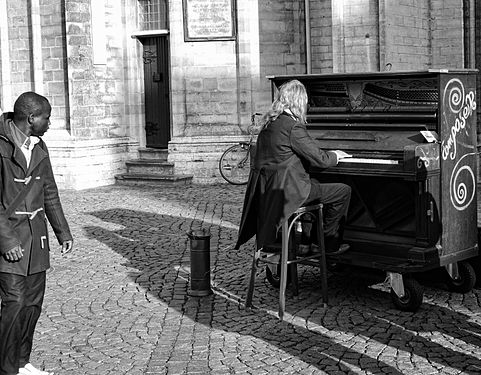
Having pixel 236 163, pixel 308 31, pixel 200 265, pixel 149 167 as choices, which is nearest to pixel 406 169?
pixel 200 265

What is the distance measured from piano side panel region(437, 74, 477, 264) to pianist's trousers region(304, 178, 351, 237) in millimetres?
811

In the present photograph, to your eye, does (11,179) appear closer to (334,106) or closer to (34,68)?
(334,106)

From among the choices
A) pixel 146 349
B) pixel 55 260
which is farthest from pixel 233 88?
pixel 146 349

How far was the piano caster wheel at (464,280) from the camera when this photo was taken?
8094 millimetres

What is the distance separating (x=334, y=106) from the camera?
29.7 feet

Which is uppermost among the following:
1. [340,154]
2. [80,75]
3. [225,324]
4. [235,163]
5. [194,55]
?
[194,55]

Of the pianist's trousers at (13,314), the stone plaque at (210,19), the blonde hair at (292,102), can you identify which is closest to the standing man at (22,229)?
the pianist's trousers at (13,314)

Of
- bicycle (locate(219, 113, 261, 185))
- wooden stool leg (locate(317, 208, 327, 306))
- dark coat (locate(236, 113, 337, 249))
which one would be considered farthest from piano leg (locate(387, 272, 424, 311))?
bicycle (locate(219, 113, 261, 185))

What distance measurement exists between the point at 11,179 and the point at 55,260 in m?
4.80

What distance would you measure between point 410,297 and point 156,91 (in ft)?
39.6

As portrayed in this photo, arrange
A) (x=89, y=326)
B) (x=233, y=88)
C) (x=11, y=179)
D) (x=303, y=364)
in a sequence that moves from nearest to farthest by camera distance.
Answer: (x=11, y=179) → (x=303, y=364) → (x=89, y=326) → (x=233, y=88)

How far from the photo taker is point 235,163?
56.6ft

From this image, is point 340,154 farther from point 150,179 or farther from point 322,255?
point 150,179

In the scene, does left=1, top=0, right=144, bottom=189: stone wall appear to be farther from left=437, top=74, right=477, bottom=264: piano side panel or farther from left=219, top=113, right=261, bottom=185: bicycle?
left=437, top=74, right=477, bottom=264: piano side panel
